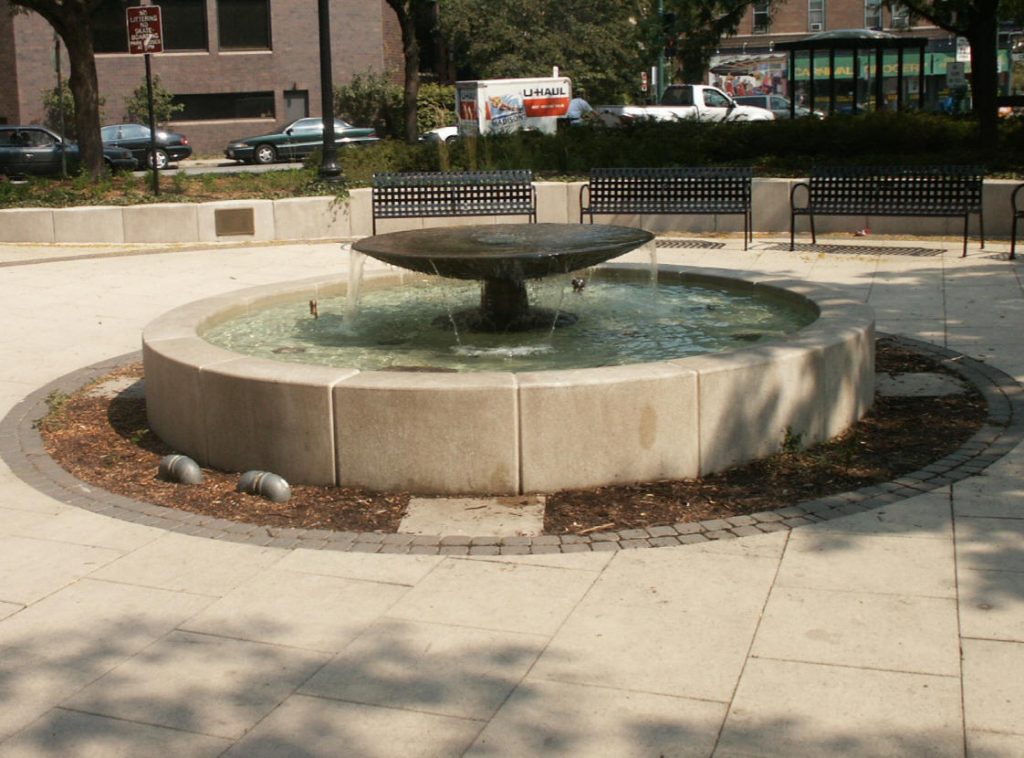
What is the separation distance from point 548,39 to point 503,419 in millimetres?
43602

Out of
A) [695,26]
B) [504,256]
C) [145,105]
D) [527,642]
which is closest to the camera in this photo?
[527,642]

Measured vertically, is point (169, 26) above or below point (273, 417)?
above

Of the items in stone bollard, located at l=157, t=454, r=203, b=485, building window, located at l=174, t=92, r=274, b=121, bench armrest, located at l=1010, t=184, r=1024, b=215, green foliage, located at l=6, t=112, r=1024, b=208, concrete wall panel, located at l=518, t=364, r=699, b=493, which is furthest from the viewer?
building window, located at l=174, t=92, r=274, b=121

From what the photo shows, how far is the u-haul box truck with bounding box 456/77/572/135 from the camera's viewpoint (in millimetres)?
39656

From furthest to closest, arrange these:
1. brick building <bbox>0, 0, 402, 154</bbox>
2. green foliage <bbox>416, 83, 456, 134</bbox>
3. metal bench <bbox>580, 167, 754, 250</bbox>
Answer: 1. green foliage <bbox>416, 83, 456, 134</bbox>
2. brick building <bbox>0, 0, 402, 154</bbox>
3. metal bench <bbox>580, 167, 754, 250</bbox>

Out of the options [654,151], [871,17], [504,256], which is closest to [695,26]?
[654,151]

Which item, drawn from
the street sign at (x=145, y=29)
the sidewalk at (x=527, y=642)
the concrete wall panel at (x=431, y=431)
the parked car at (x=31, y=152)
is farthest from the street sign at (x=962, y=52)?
the concrete wall panel at (x=431, y=431)

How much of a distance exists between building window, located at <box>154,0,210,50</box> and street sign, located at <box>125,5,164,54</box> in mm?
26400

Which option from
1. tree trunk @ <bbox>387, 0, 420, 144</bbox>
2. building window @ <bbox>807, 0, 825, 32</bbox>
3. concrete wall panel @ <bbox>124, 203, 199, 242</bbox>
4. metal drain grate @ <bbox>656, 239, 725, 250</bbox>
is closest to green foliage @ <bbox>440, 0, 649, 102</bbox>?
tree trunk @ <bbox>387, 0, 420, 144</bbox>

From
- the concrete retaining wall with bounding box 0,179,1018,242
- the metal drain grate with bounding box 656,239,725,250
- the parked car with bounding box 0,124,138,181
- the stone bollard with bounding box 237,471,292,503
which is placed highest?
the parked car with bounding box 0,124,138,181

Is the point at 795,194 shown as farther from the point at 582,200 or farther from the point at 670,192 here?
the point at 582,200

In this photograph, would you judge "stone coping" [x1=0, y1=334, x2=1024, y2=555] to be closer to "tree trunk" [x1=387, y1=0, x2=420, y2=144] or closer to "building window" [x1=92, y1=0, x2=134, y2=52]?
"tree trunk" [x1=387, y1=0, x2=420, y2=144]

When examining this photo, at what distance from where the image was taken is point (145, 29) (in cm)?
1956

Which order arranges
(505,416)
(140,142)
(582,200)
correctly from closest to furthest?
(505,416)
(582,200)
(140,142)
